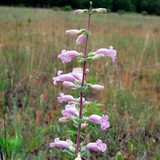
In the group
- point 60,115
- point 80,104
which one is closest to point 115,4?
point 60,115

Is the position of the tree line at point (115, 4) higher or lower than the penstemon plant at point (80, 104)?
higher

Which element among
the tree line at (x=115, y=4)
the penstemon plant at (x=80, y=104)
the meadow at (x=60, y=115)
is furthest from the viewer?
the tree line at (x=115, y=4)

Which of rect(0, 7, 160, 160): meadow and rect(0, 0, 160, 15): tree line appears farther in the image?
rect(0, 0, 160, 15): tree line

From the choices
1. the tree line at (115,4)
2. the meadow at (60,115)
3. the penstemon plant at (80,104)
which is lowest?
the meadow at (60,115)

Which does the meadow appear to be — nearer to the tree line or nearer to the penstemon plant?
the penstemon plant

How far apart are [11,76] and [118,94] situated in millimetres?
1693

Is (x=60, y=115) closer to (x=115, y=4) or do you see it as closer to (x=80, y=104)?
(x=80, y=104)

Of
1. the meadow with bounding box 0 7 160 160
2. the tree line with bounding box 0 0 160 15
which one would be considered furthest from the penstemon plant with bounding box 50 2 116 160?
the tree line with bounding box 0 0 160 15

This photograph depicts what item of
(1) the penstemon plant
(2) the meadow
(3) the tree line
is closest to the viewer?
(1) the penstemon plant

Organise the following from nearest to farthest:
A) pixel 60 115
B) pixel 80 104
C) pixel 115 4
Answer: pixel 80 104, pixel 60 115, pixel 115 4

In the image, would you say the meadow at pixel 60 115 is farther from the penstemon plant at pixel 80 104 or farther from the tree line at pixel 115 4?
the tree line at pixel 115 4

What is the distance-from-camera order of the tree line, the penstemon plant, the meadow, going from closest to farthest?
the penstemon plant < the meadow < the tree line

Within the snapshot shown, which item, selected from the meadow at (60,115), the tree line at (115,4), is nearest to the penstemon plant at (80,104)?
the meadow at (60,115)

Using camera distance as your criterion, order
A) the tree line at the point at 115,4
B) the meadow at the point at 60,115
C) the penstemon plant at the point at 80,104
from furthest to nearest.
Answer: the tree line at the point at 115,4, the meadow at the point at 60,115, the penstemon plant at the point at 80,104
